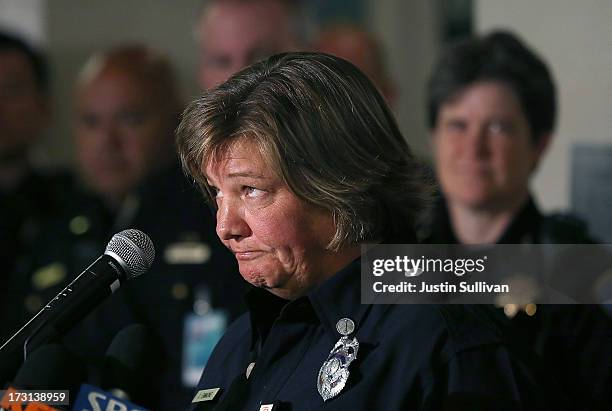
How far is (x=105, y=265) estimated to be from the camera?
1569 millimetres

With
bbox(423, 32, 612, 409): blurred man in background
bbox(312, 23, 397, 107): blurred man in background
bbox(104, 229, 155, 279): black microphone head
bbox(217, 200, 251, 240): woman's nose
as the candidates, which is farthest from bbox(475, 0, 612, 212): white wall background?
bbox(104, 229, 155, 279): black microphone head

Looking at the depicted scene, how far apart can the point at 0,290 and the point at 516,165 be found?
166 centimetres

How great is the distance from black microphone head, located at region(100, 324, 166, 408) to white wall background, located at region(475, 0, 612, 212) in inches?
55.0

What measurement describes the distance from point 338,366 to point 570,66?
4.72ft

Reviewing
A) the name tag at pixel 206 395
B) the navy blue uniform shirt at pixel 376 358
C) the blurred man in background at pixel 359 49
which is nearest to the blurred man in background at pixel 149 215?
the blurred man in background at pixel 359 49

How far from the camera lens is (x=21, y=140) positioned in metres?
4.13

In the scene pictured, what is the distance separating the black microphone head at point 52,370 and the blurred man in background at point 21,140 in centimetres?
233

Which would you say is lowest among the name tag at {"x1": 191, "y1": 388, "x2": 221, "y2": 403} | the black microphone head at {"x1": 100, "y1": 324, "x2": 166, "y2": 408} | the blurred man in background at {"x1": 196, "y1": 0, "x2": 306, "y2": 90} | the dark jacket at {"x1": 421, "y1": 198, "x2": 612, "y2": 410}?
the dark jacket at {"x1": 421, "y1": 198, "x2": 612, "y2": 410}

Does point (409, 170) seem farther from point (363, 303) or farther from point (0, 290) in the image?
point (0, 290)

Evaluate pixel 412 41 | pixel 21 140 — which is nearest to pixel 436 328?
pixel 21 140

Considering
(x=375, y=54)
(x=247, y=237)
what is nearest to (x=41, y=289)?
(x=375, y=54)

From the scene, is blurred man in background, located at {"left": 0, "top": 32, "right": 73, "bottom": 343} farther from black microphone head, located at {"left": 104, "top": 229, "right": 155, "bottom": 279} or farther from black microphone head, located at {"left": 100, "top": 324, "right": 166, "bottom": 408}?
black microphone head, located at {"left": 104, "top": 229, "right": 155, "bottom": 279}

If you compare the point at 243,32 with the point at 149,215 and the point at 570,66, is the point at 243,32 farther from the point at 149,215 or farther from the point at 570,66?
the point at 570,66

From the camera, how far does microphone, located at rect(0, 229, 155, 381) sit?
150cm
